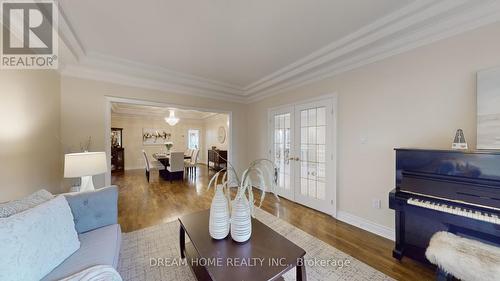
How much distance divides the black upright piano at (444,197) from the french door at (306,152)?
1095mm

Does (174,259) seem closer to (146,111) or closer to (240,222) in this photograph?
(240,222)

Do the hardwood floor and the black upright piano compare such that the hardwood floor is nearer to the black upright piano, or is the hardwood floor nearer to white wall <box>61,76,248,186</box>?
the black upright piano

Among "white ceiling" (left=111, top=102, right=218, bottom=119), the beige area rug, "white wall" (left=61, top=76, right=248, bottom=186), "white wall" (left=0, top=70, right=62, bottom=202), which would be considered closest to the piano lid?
the beige area rug

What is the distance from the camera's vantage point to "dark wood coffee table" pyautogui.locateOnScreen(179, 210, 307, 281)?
3.64ft

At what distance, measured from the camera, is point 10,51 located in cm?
174

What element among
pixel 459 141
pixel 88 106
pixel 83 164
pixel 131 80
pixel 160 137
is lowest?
pixel 83 164

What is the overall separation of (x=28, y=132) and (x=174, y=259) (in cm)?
205

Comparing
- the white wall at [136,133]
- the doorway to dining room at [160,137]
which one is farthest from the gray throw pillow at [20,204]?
the white wall at [136,133]

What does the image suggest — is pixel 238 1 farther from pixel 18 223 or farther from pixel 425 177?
pixel 425 177

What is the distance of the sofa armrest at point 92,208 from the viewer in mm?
→ 1587

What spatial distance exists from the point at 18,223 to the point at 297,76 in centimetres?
354

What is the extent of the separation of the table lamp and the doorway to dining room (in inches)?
142

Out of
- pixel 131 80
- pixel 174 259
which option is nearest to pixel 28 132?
pixel 131 80

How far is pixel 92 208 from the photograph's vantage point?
5.45 ft
